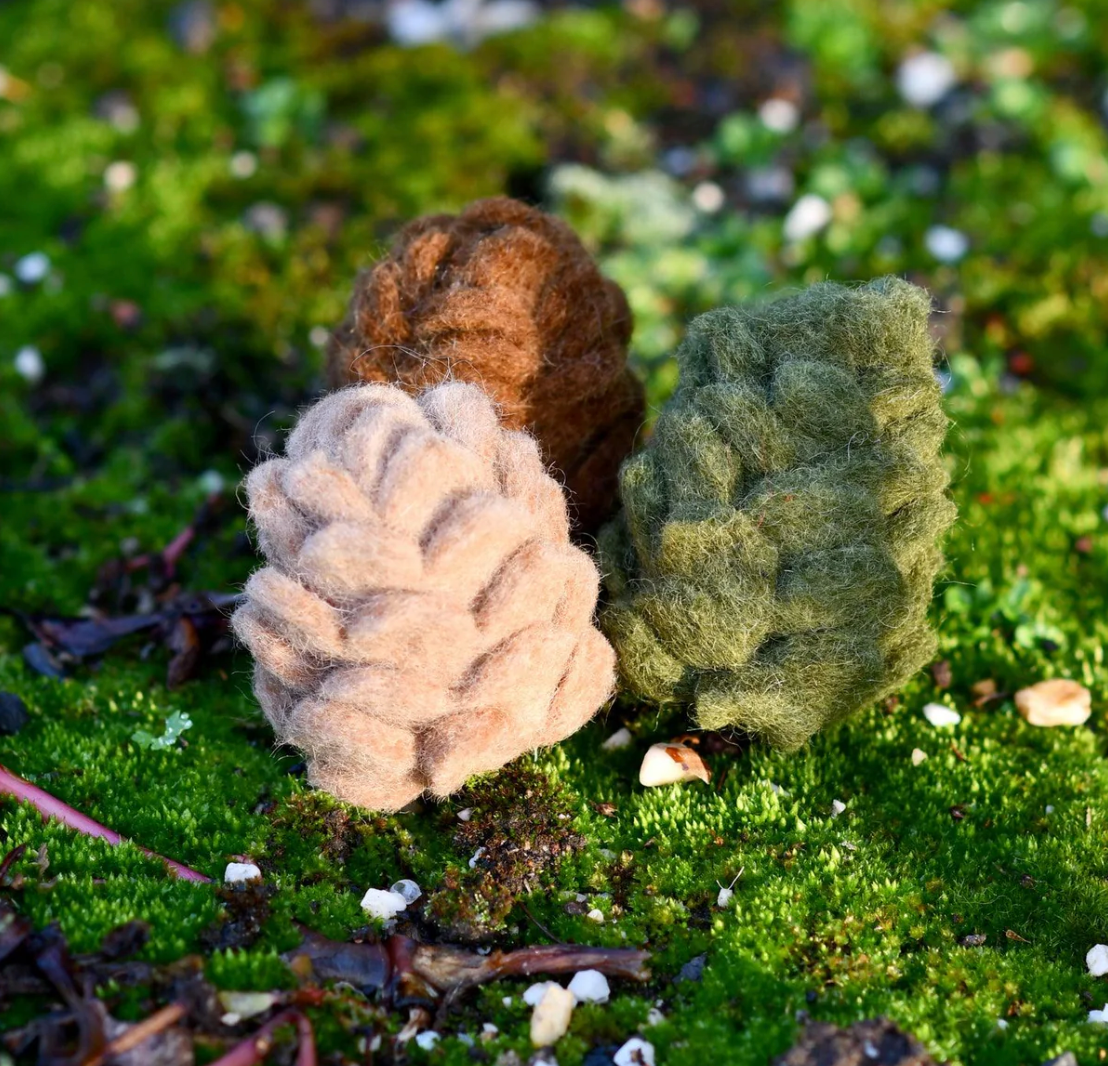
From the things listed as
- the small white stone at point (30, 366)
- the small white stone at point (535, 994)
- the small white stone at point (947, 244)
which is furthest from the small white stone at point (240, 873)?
the small white stone at point (947, 244)

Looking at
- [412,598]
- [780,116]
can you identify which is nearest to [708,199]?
[780,116]

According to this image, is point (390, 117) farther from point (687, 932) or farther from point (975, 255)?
point (687, 932)

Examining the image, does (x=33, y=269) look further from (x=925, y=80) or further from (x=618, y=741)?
(x=925, y=80)

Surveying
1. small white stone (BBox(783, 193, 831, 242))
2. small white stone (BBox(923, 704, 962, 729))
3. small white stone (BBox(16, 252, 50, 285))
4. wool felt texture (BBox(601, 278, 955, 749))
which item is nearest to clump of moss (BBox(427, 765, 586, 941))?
wool felt texture (BBox(601, 278, 955, 749))

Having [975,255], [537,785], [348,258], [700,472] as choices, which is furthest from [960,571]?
[348,258]

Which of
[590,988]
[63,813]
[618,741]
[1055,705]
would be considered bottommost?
[1055,705]

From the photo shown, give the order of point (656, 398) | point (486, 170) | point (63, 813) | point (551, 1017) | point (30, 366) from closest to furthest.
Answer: point (551, 1017) → point (63, 813) → point (656, 398) → point (30, 366) → point (486, 170)

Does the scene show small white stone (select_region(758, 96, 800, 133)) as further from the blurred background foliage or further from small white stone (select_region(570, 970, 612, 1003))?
small white stone (select_region(570, 970, 612, 1003))

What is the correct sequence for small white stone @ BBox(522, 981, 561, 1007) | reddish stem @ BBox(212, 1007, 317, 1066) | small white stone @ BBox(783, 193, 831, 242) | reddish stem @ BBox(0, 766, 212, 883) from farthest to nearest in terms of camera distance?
1. small white stone @ BBox(783, 193, 831, 242)
2. reddish stem @ BBox(0, 766, 212, 883)
3. small white stone @ BBox(522, 981, 561, 1007)
4. reddish stem @ BBox(212, 1007, 317, 1066)
